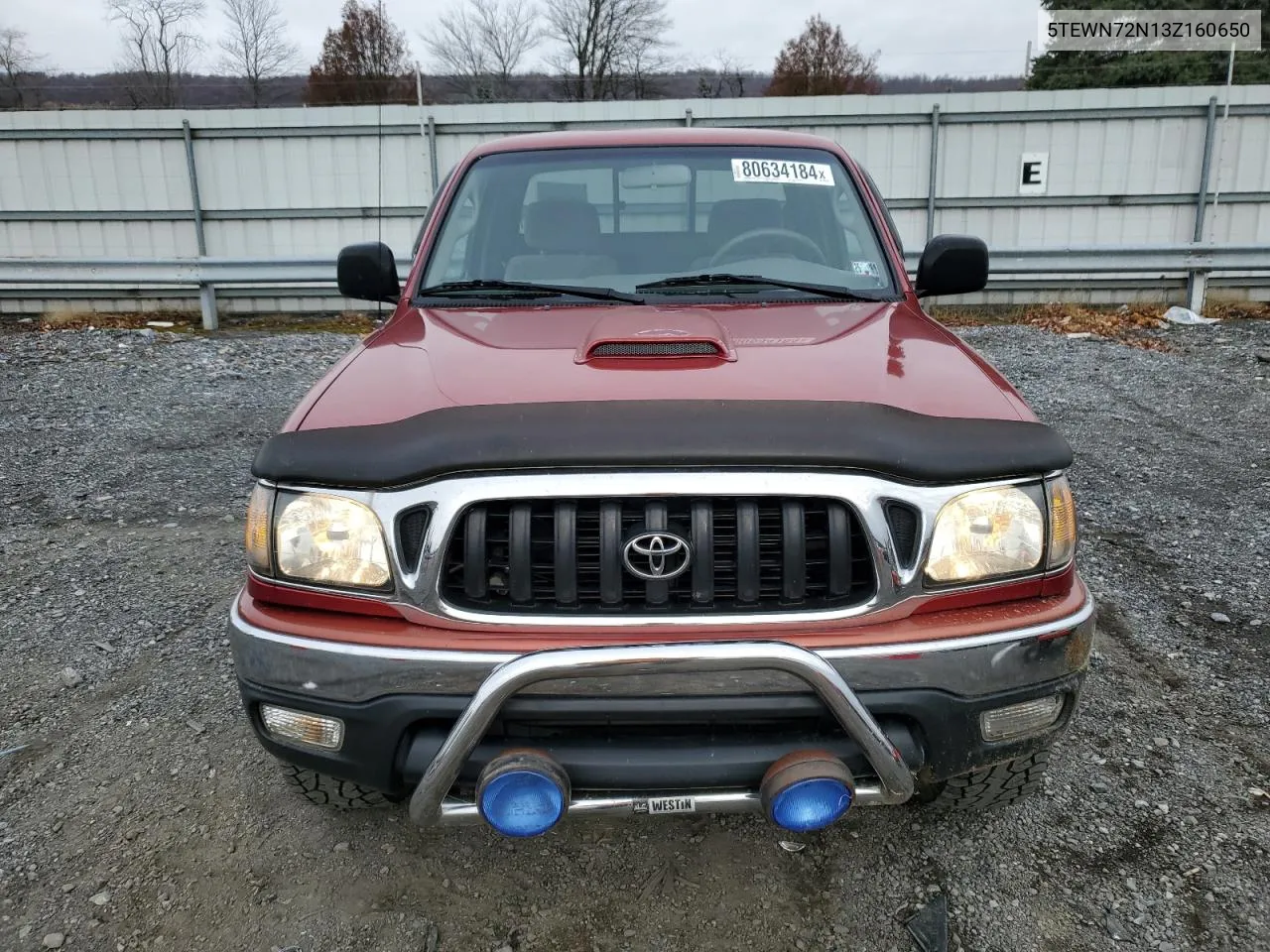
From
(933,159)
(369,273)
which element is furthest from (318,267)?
(369,273)

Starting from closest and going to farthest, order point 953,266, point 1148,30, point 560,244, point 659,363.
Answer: point 659,363 → point 560,244 → point 953,266 → point 1148,30

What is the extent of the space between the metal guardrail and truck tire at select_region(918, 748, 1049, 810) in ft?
28.1

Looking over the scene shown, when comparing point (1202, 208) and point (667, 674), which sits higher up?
point (1202, 208)

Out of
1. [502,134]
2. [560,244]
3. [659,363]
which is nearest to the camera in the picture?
[659,363]

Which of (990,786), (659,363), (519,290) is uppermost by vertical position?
(519,290)

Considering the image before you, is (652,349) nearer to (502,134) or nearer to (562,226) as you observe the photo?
(562,226)

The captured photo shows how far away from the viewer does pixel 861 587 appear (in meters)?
1.85

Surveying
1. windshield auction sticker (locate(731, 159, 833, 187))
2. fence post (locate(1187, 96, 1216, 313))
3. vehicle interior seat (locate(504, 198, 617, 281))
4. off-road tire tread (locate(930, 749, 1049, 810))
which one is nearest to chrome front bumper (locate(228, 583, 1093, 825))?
off-road tire tread (locate(930, 749, 1049, 810))

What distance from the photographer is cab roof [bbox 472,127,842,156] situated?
131 inches

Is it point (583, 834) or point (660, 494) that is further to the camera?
point (583, 834)

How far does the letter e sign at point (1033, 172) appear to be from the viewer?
12125mm

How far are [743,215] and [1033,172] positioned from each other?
10770 mm

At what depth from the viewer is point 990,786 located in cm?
223

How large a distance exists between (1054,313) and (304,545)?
11146 mm
